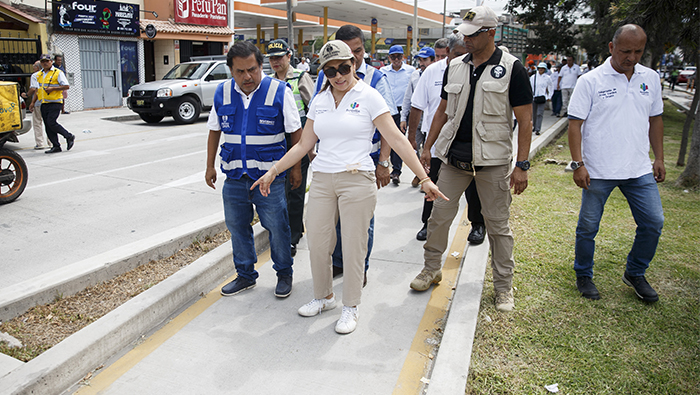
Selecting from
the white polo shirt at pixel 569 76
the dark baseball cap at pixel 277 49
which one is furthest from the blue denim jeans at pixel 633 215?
the white polo shirt at pixel 569 76

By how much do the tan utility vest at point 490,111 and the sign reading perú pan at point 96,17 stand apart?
1858 centimetres

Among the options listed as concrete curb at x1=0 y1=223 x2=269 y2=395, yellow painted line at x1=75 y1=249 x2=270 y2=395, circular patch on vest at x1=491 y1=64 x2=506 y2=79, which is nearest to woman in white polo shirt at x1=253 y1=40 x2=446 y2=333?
circular patch on vest at x1=491 y1=64 x2=506 y2=79

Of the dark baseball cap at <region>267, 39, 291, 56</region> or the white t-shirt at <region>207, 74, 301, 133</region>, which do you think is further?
the dark baseball cap at <region>267, 39, 291, 56</region>

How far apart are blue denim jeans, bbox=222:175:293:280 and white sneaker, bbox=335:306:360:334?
0.74 m

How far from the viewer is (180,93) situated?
15633 millimetres

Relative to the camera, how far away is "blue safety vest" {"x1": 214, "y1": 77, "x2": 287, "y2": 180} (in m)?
3.95

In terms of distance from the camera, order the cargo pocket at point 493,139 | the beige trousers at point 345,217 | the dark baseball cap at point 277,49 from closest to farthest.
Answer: the beige trousers at point 345,217, the cargo pocket at point 493,139, the dark baseball cap at point 277,49

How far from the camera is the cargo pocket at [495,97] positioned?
3.75m

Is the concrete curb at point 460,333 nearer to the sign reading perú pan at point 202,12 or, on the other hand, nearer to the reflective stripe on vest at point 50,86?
the reflective stripe on vest at point 50,86

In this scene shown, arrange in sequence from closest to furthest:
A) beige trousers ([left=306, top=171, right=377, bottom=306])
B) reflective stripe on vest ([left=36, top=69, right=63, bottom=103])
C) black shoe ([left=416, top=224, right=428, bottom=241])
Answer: beige trousers ([left=306, top=171, right=377, bottom=306])
black shoe ([left=416, top=224, right=428, bottom=241])
reflective stripe on vest ([left=36, top=69, right=63, bottom=103])

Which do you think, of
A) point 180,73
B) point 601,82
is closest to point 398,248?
point 601,82

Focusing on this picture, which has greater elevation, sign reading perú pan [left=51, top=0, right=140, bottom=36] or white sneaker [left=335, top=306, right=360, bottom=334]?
sign reading perú pan [left=51, top=0, right=140, bottom=36]

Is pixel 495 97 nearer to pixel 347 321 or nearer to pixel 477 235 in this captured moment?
pixel 347 321

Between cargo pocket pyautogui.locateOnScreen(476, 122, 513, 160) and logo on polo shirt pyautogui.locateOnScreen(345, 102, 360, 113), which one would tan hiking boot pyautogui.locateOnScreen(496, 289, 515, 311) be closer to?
cargo pocket pyautogui.locateOnScreen(476, 122, 513, 160)
